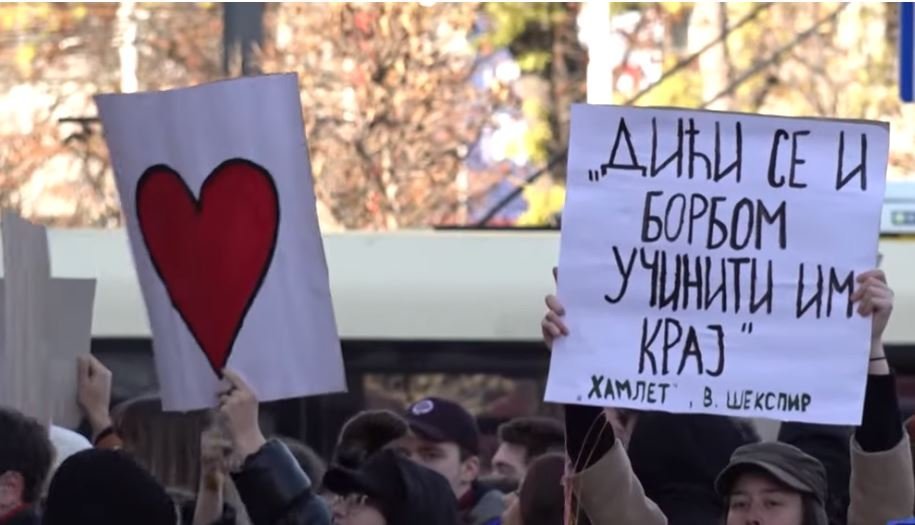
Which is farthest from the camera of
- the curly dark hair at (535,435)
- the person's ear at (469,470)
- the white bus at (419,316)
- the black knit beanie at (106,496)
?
the white bus at (419,316)

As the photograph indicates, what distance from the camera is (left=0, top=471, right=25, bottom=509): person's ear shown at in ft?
15.8

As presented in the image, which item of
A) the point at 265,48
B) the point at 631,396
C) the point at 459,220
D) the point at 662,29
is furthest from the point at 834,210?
the point at 662,29

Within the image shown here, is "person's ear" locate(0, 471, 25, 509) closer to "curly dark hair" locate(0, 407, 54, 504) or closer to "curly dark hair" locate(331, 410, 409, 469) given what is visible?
"curly dark hair" locate(0, 407, 54, 504)

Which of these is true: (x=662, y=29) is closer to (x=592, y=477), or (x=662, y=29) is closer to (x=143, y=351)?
(x=143, y=351)

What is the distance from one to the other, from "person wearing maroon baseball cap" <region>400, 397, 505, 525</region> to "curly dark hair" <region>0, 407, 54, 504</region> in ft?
6.21

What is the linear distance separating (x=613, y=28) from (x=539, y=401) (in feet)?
29.5

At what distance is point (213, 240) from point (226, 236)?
0.11 ft

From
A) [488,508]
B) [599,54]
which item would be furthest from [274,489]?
[599,54]

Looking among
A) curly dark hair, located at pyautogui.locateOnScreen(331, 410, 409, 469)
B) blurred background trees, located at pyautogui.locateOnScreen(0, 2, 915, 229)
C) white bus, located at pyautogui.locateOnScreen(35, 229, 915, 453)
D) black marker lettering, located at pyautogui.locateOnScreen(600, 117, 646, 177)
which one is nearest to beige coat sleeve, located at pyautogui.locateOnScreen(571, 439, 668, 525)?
black marker lettering, located at pyautogui.locateOnScreen(600, 117, 646, 177)

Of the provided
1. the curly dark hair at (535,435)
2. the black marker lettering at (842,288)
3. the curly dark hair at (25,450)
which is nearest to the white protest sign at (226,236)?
the curly dark hair at (25,450)

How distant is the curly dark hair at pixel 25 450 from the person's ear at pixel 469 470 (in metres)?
2.27

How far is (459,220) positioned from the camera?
17203mm

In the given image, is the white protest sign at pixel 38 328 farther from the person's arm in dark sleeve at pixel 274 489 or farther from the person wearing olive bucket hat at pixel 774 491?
the person wearing olive bucket hat at pixel 774 491

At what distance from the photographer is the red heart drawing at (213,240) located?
4.70m
